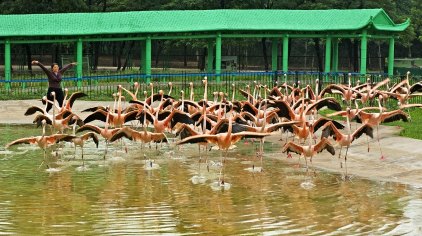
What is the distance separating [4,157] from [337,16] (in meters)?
22.4

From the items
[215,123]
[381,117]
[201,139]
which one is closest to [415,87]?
[381,117]

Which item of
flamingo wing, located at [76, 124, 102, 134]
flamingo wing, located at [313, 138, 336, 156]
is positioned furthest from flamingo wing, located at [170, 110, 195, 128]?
flamingo wing, located at [313, 138, 336, 156]

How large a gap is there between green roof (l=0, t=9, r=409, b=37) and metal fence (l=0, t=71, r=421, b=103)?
202 cm

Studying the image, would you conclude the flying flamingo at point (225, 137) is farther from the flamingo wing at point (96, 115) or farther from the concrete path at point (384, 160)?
the flamingo wing at point (96, 115)

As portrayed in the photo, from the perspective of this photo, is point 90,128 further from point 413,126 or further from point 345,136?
→ point 413,126

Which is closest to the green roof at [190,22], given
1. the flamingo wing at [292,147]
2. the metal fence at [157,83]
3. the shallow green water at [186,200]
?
the metal fence at [157,83]

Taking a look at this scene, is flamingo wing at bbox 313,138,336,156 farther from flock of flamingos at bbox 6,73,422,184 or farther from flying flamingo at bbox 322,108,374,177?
flying flamingo at bbox 322,108,374,177

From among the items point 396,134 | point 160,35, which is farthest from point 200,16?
point 396,134

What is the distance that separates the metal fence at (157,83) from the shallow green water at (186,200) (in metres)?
13.9

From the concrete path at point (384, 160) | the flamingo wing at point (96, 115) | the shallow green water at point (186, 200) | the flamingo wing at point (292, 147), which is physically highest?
the flamingo wing at point (96, 115)

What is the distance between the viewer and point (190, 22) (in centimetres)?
3612

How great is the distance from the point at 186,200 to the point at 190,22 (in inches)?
946

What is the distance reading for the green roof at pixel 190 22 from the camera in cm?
3459

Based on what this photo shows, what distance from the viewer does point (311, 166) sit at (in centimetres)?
1616
